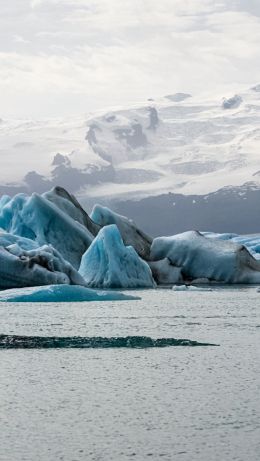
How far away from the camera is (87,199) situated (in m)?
179

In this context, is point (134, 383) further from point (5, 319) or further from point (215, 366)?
point (5, 319)

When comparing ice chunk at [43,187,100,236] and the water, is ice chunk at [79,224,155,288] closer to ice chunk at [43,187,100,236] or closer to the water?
ice chunk at [43,187,100,236]

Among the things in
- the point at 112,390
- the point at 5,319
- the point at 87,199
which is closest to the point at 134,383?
the point at 112,390

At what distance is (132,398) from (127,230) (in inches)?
1543

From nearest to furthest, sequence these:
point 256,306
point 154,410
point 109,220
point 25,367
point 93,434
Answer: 1. point 93,434
2. point 154,410
3. point 25,367
4. point 256,306
5. point 109,220

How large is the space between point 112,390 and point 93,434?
2.61 metres

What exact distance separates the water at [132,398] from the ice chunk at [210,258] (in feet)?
82.1

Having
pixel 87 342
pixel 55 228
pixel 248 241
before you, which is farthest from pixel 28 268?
pixel 248 241

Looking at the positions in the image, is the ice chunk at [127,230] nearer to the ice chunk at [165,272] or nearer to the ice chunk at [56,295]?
the ice chunk at [165,272]

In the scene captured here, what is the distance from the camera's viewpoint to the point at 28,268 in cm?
3556

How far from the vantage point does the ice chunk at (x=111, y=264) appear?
4059 cm

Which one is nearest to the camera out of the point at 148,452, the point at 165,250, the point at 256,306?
the point at 148,452

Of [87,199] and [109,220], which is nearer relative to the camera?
[109,220]

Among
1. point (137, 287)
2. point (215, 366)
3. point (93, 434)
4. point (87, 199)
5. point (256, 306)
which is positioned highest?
point (93, 434)
